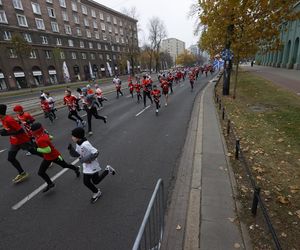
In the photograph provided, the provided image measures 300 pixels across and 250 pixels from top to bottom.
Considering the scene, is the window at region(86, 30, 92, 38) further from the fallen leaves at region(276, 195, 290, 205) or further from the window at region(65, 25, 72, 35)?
the fallen leaves at region(276, 195, 290, 205)

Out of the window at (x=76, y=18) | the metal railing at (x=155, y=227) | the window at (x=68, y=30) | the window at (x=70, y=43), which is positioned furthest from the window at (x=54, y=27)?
the metal railing at (x=155, y=227)

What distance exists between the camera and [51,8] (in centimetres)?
4275

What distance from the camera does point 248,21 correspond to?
11047 millimetres

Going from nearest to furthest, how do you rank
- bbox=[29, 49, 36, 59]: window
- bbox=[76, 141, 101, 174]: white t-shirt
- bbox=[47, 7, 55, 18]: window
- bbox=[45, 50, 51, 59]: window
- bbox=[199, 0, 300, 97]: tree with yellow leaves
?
bbox=[76, 141, 101, 174]: white t-shirt, bbox=[199, 0, 300, 97]: tree with yellow leaves, bbox=[29, 49, 36, 59]: window, bbox=[45, 50, 51, 59]: window, bbox=[47, 7, 55, 18]: window

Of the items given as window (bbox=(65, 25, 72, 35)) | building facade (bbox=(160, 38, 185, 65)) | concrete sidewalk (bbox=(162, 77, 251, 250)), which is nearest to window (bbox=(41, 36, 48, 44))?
window (bbox=(65, 25, 72, 35))

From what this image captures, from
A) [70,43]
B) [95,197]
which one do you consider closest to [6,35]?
[70,43]

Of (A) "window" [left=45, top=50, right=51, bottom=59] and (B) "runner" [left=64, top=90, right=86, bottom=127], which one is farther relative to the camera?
(A) "window" [left=45, top=50, right=51, bottom=59]

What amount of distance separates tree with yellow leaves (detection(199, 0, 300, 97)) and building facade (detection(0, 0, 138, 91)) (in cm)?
2868

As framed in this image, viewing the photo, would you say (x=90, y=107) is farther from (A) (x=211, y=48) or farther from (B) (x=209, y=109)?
(A) (x=211, y=48)

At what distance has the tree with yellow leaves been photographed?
10.6 metres

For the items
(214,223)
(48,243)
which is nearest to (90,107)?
(48,243)

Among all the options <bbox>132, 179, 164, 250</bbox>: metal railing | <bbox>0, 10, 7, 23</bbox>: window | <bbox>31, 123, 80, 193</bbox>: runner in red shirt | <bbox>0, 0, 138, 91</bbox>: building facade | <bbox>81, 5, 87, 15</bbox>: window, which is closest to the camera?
<bbox>132, 179, 164, 250</bbox>: metal railing

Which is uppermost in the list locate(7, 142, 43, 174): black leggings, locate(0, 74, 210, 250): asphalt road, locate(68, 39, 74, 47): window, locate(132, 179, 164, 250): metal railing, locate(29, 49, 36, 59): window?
locate(68, 39, 74, 47): window

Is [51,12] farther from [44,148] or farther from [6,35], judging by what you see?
[44,148]
